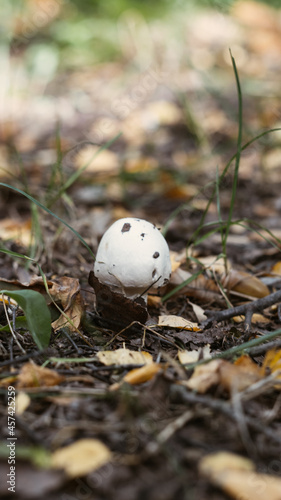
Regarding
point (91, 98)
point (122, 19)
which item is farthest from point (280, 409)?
point (122, 19)

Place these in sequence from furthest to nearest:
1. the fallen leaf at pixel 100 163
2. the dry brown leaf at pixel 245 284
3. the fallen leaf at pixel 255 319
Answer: the fallen leaf at pixel 100 163 → the dry brown leaf at pixel 245 284 → the fallen leaf at pixel 255 319

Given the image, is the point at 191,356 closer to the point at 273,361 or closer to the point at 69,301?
the point at 273,361

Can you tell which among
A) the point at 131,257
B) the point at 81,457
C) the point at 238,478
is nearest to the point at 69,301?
the point at 131,257

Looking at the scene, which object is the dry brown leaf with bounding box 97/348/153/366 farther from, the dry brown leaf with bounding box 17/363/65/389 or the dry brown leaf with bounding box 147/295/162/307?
Result: the dry brown leaf with bounding box 147/295/162/307

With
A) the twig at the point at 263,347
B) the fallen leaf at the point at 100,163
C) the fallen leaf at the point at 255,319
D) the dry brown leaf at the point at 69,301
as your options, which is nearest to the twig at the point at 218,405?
the twig at the point at 263,347

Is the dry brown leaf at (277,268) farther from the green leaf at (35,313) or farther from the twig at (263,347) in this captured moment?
the green leaf at (35,313)

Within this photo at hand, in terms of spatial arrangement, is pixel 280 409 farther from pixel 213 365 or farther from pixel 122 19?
pixel 122 19

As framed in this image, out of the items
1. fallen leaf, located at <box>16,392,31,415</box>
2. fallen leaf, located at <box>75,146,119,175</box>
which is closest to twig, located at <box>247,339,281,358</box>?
fallen leaf, located at <box>16,392,31,415</box>
